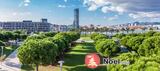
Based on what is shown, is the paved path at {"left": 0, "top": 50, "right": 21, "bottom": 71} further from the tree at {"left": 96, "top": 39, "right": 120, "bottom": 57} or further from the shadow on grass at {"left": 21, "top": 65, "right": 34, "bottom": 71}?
the tree at {"left": 96, "top": 39, "right": 120, "bottom": 57}

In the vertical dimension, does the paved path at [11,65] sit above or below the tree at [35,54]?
below

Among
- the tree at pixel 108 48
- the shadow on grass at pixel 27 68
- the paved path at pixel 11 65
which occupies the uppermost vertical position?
the tree at pixel 108 48

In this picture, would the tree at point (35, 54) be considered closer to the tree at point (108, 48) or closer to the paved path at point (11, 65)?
the paved path at point (11, 65)

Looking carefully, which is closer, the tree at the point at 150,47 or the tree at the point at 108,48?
the tree at the point at 150,47

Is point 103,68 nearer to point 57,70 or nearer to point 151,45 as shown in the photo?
point 57,70

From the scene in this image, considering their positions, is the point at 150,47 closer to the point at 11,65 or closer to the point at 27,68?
the point at 27,68

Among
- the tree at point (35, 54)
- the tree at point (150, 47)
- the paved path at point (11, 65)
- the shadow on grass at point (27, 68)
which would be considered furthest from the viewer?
the tree at point (150, 47)

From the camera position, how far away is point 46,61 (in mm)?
48469

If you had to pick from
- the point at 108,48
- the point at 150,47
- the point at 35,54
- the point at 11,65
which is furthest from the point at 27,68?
the point at 150,47

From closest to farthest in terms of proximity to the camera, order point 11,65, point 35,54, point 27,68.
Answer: point 35,54 < point 27,68 < point 11,65

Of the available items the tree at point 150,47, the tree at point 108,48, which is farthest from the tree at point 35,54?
the tree at point 150,47

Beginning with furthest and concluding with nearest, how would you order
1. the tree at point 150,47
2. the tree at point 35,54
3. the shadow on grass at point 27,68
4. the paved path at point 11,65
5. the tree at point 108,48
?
the tree at point 108,48
the tree at point 150,47
the paved path at point 11,65
the shadow on grass at point 27,68
the tree at point 35,54

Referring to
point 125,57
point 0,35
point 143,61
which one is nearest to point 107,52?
point 125,57

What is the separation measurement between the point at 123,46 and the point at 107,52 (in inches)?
1049
